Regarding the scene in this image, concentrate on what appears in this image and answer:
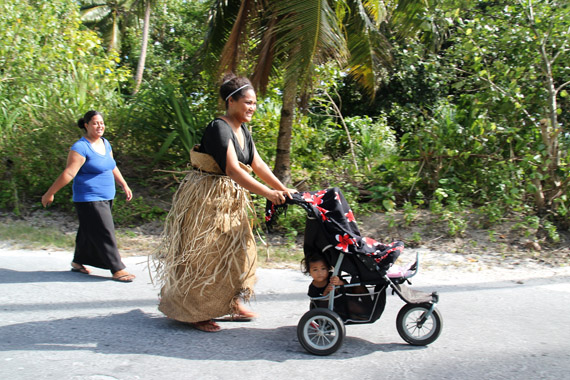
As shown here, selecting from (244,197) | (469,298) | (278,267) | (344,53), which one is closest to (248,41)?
(344,53)

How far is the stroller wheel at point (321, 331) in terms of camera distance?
12.2ft

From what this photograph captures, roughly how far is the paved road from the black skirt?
0.21 metres

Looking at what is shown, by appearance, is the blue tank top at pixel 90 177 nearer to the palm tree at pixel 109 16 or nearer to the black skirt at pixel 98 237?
the black skirt at pixel 98 237

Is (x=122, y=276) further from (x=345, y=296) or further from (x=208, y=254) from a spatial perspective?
(x=345, y=296)

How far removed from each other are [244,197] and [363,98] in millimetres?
9430

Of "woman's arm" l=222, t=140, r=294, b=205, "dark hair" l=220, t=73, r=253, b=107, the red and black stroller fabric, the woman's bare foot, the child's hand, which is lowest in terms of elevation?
the woman's bare foot

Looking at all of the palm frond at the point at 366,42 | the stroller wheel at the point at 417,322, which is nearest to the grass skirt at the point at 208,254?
the stroller wheel at the point at 417,322

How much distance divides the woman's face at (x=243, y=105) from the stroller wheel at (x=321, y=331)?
1549 mm

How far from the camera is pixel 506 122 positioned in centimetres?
792

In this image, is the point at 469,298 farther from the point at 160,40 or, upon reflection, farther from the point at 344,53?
the point at 160,40

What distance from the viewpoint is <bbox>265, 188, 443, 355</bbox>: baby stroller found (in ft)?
12.3

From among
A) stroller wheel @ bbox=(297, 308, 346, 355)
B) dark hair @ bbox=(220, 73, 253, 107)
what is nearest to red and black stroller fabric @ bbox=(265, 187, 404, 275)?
stroller wheel @ bbox=(297, 308, 346, 355)

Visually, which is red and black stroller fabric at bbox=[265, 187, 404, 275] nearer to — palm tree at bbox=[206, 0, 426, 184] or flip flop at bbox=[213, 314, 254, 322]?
flip flop at bbox=[213, 314, 254, 322]

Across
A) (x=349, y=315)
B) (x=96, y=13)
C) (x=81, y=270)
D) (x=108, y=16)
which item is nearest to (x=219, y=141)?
(x=349, y=315)
